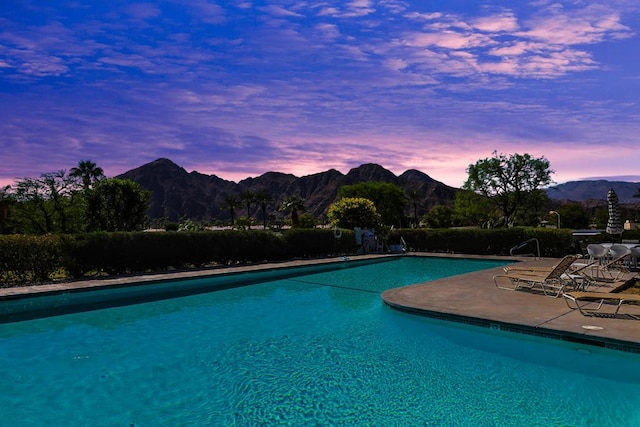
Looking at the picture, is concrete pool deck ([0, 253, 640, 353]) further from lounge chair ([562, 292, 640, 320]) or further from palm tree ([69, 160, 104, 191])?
palm tree ([69, 160, 104, 191])

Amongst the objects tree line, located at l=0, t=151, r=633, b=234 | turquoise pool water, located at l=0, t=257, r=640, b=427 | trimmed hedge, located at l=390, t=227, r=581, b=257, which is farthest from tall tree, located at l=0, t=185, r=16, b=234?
trimmed hedge, located at l=390, t=227, r=581, b=257

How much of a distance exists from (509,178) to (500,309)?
36213mm

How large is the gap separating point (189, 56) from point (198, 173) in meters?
180

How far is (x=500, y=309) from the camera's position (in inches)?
299

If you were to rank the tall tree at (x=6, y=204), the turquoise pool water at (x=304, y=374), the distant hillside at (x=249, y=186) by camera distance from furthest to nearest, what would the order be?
the distant hillside at (x=249, y=186), the tall tree at (x=6, y=204), the turquoise pool water at (x=304, y=374)

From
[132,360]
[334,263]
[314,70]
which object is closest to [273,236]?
[334,263]

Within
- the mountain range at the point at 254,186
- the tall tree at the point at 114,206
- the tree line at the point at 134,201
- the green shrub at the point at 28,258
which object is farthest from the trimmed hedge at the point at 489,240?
the mountain range at the point at 254,186

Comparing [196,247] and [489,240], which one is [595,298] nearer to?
[196,247]

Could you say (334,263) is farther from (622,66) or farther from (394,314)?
(622,66)

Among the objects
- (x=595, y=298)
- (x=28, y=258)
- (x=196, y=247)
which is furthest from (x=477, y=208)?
(x=28, y=258)

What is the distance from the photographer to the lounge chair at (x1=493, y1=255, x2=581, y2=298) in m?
8.91

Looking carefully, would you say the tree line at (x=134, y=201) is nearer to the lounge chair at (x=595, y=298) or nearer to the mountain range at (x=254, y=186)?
the lounge chair at (x=595, y=298)

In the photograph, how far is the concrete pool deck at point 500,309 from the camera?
6059 mm

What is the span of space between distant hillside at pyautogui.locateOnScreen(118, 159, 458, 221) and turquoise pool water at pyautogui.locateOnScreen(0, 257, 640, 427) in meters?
128
